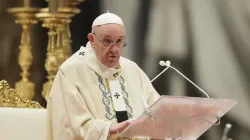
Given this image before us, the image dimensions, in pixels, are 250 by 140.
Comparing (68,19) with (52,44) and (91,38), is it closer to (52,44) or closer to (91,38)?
(52,44)

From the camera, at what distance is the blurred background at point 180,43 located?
703cm

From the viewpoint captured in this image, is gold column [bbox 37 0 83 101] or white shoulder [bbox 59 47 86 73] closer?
white shoulder [bbox 59 47 86 73]

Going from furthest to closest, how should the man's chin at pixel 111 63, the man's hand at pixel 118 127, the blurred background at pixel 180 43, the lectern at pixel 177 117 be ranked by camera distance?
the blurred background at pixel 180 43 < the man's chin at pixel 111 63 < the man's hand at pixel 118 127 < the lectern at pixel 177 117

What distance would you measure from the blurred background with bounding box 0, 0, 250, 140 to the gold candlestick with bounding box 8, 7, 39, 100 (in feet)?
0.60

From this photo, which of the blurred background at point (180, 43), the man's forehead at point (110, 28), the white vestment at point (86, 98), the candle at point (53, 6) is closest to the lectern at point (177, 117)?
the white vestment at point (86, 98)

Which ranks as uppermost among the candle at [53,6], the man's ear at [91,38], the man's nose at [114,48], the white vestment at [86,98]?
the candle at [53,6]

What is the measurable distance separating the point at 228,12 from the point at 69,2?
4.65ft

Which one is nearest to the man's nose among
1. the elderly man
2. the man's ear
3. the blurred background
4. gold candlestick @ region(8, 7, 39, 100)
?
the elderly man

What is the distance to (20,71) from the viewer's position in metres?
7.82

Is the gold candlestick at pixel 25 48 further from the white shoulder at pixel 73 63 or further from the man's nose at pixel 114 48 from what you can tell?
the man's nose at pixel 114 48

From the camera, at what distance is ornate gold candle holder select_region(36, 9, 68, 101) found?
7254mm

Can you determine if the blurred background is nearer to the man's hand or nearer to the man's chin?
the man's chin

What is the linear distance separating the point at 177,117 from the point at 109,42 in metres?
0.69

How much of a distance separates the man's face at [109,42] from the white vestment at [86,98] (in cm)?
14
